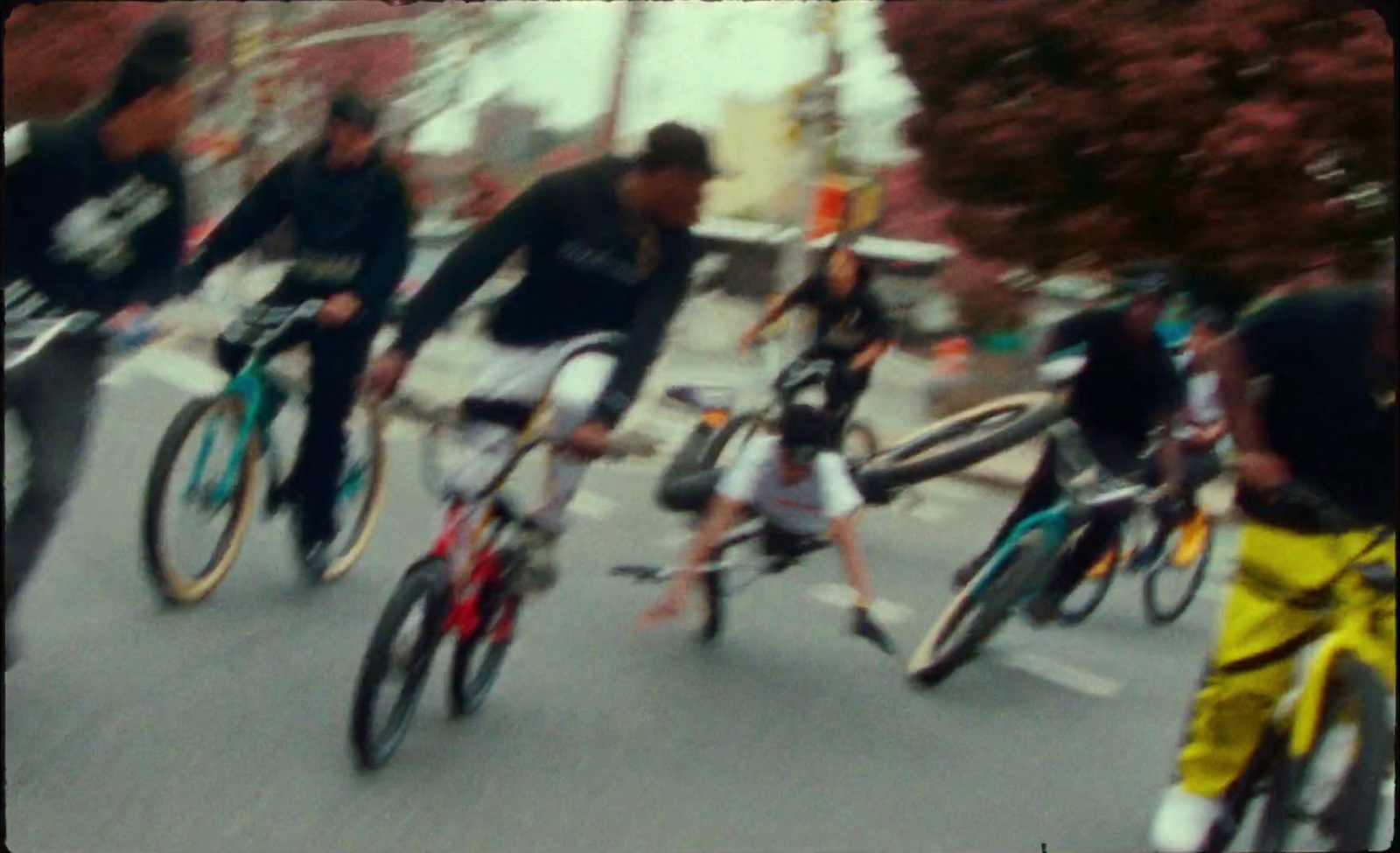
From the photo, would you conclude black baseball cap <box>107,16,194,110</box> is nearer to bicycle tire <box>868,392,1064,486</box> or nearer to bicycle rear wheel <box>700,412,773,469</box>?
bicycle rear wheel <box>700,412,773,469</box>

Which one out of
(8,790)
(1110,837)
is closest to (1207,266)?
(1110,837)

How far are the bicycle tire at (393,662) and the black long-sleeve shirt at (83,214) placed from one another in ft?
2.43

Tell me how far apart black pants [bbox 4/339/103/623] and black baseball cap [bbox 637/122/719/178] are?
110 centimetres

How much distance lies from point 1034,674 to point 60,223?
7.25 feet

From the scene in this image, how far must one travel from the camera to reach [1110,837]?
125 inches

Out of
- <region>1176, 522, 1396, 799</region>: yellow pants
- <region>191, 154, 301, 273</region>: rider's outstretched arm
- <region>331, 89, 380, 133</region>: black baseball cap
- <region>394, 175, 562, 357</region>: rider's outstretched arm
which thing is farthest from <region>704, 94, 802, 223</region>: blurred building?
<region>1176, 522, 1396, 799</region>: yellow pants

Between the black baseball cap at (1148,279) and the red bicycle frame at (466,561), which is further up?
the black baseball cap at (1148,279)

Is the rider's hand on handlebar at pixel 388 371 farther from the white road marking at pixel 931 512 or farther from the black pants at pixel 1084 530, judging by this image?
the black pants at pixel 1084 530

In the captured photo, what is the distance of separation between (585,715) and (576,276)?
3.13ft

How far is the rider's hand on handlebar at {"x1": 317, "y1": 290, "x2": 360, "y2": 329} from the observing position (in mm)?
3289

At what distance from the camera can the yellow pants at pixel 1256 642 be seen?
2754 mm

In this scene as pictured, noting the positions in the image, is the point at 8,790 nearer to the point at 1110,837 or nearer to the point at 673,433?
the point at 673,433

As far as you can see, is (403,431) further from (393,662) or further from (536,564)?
(393,662)

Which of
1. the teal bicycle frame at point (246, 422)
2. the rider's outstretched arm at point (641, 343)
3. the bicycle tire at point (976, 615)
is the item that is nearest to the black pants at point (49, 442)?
the teal bicycle frame at point (246, 422)
